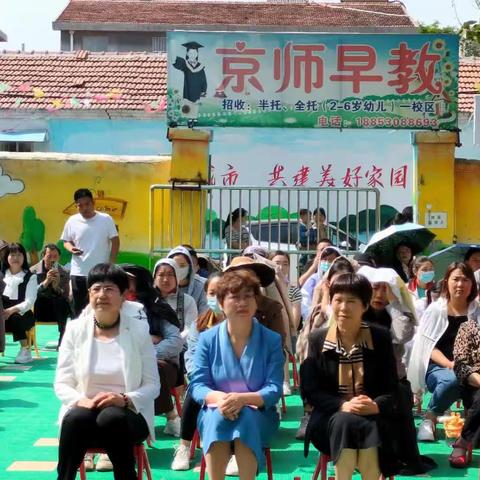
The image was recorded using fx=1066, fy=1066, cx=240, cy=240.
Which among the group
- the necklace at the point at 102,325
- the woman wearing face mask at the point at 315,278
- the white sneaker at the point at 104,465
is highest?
the woman wearing face mask at the point at 315,278

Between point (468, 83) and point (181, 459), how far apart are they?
53.1 ft

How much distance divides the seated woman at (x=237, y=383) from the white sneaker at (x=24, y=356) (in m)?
5.39

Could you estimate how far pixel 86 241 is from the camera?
1097 centimetres

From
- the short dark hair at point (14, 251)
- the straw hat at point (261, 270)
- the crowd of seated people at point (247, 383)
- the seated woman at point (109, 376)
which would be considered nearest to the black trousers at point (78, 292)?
the short dark hair at point (14, 251)

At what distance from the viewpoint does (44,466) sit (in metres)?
6.84

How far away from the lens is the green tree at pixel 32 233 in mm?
14578

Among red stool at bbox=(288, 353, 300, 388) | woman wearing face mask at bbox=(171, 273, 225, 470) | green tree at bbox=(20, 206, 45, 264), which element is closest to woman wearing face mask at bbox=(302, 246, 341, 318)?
red stool at bbox=(288, 353, 300, 388)

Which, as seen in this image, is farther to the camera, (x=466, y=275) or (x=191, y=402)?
(x=466, y=275)

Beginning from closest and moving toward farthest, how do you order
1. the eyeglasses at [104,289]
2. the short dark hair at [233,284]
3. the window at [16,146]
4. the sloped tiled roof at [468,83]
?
the short dark hair at [233,284] → the eyeglasses at [104,289] → the window at [16,146] → the sloped tiled roof at [468,83]

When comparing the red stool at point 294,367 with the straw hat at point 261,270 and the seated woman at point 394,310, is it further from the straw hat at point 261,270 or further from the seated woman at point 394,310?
the seated woman at point 394,310

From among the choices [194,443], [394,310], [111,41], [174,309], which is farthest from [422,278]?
[111,41]

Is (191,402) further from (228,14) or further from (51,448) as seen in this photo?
(228,14)

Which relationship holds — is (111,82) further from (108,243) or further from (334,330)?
(334,330)

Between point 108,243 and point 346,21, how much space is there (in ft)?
78.4
